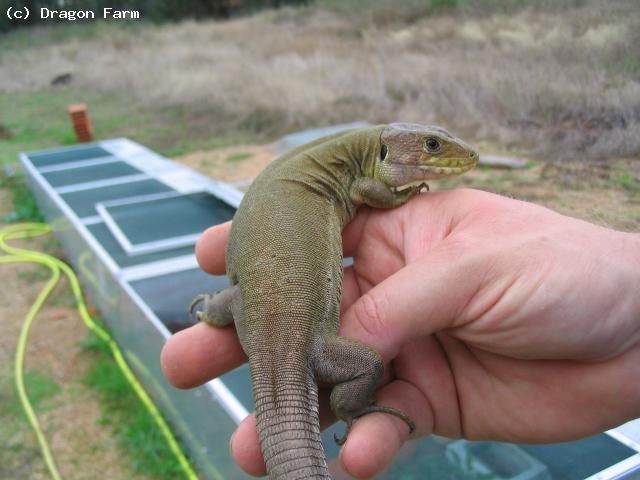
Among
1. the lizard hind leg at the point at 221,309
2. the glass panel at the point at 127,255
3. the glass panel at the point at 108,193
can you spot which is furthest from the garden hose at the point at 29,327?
the lizard hind leg at the point at 221,309

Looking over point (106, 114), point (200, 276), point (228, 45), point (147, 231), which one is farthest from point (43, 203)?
point (228, 45)

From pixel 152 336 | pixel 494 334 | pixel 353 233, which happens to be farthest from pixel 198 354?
pixel 152 336

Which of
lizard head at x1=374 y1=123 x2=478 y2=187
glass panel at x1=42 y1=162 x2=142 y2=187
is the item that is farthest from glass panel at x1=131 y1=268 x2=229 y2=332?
glass panel at x1=42 y1=162 x2=142 y2=187

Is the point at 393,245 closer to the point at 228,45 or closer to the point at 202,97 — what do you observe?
the point at 202,97

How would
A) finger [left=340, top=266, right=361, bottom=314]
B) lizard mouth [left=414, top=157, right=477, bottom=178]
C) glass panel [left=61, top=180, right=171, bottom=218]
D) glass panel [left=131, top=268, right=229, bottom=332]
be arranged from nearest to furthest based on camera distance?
lizard mouth [left=414, top=157, right=477, bottom=178]
finger [left=340, top=266, right=361, bottom=314]
glass panel [left=131, top=268, right=229, bottom=332]
glass panel [left=61, top=180, right=171, bottom=218]

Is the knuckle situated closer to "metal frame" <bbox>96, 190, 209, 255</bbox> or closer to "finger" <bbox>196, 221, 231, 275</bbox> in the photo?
"finger" <bbox>196, 221, 231, 275</bbox>

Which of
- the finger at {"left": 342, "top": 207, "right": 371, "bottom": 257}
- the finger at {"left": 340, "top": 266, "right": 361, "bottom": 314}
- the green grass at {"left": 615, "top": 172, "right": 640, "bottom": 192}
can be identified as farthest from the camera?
the finger at {"left": 342, "top": 207, "right": 371, "bottom": 257}

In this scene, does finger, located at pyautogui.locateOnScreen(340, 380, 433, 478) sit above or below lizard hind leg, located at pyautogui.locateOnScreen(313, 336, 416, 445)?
below
